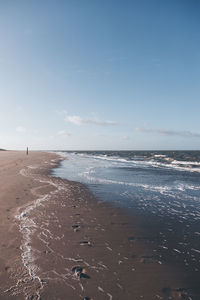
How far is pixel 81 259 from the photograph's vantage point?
5.00m

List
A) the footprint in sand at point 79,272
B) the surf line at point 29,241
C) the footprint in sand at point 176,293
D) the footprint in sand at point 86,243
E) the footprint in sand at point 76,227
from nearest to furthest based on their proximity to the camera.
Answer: the footprint in sand at point 176,293 → the surf line at point 29,241 → the footprint in sand at point 79,272 → the footprint in sand at point 86,243 → the footprint in sand at point 76,227

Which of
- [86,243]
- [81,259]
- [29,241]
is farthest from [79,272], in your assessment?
[29,241]

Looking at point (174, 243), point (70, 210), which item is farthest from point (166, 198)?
point (70, 210)

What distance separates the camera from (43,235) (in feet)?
20.6

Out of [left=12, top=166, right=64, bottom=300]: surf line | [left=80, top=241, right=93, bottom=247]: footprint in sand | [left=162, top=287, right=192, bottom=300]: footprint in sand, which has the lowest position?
[left=162, top=287, right=192, bottom=300]: footprint in sand

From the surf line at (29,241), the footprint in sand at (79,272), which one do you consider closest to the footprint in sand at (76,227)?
the surf line at (29,241)

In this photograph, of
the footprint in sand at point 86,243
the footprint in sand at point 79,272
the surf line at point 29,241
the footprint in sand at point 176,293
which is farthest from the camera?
the footprint in sand at point 86,243

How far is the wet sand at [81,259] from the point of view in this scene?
12.9ft

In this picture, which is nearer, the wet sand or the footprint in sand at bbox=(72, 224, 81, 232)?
the wet sand

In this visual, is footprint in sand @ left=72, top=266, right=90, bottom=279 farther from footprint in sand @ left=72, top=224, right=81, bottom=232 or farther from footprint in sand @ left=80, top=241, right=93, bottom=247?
footprint in sand @ left=72, top=224, right=81, bottom=232

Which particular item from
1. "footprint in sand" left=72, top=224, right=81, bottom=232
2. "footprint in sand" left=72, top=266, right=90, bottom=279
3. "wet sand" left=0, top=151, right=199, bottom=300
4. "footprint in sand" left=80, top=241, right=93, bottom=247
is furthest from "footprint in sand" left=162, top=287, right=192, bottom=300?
"footprint in sand" left=72, top=224, right=81, bottom=232

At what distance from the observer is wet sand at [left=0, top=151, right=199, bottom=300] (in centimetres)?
392

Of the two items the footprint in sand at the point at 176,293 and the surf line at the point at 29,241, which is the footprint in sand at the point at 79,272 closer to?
the surf line at the point at 29,241

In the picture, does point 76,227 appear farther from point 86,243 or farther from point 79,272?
point 79,272
